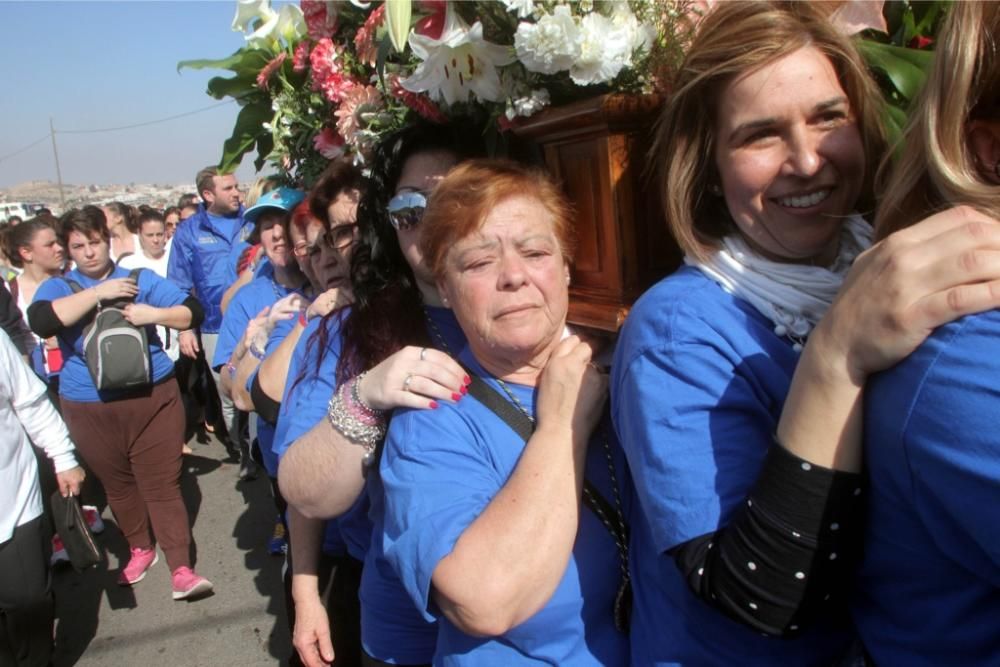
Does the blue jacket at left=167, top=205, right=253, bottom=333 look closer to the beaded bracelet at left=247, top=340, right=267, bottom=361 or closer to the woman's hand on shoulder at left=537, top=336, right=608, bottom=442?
the beaded bracelet at left=247, top=340, right=267, bottom=361

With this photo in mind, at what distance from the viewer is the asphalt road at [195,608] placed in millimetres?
3818

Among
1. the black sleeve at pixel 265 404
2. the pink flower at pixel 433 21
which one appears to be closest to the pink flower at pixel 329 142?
the pink flower at pixel 433 21

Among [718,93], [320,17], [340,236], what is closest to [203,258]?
[340,236]

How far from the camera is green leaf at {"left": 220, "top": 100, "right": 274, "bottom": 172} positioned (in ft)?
8.00

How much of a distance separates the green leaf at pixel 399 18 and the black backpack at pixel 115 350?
3.41 meters

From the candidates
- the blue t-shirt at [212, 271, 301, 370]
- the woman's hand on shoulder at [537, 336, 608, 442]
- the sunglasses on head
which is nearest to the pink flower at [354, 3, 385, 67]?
the sunglasses on head

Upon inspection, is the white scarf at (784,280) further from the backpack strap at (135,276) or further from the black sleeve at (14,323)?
the black sleeve at (14,323)

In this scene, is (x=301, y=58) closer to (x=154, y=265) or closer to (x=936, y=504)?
(x=936, y=504)

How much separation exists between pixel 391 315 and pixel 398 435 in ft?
1.69

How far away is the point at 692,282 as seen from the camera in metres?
1.24

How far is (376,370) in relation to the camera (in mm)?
1627

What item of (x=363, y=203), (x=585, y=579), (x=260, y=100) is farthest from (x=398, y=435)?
(x=260, y=100)

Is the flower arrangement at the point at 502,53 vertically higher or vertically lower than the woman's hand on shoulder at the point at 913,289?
higher

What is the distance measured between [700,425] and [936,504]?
336 millimetres
